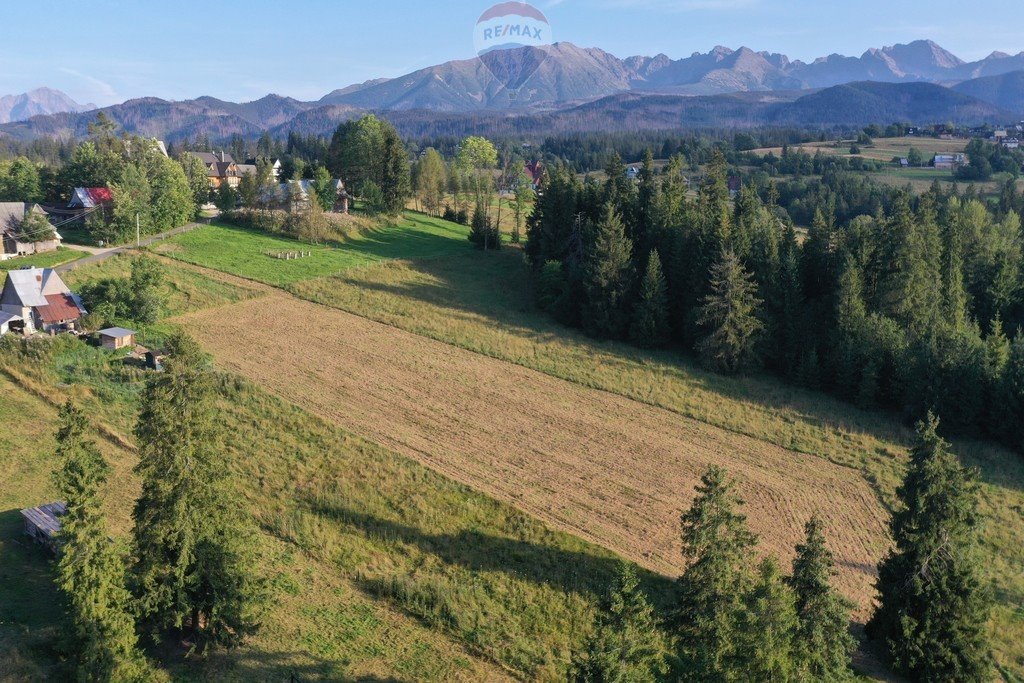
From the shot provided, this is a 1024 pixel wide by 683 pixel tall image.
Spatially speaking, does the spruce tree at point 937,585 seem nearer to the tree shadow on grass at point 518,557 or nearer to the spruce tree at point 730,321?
the tree shadow on grass at point 518,557

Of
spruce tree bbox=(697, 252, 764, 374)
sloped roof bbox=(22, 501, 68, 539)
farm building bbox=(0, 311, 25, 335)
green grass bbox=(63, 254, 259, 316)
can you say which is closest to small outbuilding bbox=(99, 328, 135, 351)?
farm building bbox=(0, 311, 25, 335)

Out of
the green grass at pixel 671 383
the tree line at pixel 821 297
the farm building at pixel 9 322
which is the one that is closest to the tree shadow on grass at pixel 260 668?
the green grass at pixel 671 383

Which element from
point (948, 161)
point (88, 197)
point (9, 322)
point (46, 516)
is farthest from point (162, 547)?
point (948, 161)

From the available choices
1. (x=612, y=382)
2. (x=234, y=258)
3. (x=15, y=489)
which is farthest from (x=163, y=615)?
(x=234, y=258)

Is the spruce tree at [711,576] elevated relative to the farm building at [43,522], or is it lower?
elevated

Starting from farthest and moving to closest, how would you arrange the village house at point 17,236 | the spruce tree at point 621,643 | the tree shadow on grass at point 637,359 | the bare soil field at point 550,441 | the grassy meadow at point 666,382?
the village house at point 17,236, the tree shadow on grass at point 637,359, the grassy meadow at point 666,382, the bare soil field at point 550,441, the spruce tree at point 621,643

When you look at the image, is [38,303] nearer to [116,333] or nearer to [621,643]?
[116,333]

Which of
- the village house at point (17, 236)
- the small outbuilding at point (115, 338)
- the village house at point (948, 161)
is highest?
the village house at point (948, 161)
